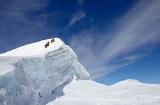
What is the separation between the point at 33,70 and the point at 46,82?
201 cm

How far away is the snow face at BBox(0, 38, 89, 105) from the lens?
609 inches

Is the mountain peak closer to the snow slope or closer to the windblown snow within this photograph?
the windblown snow

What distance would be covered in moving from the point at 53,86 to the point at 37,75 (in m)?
2.57

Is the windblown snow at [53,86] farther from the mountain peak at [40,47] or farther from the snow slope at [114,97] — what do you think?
the mountain peak at [40,47]

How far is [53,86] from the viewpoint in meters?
22.6

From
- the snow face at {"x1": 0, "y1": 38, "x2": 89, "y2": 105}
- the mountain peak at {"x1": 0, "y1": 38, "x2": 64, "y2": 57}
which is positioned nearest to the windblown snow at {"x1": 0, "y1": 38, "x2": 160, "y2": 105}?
the snow face at {"x1": 0, "y1": 38, "x2": 89, "y2": 105}

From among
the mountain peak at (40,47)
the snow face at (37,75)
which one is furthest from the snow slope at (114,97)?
the mountain peak at (40,47)

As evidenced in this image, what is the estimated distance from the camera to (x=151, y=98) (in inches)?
727

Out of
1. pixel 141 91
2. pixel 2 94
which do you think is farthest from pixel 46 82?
pixel 141 91

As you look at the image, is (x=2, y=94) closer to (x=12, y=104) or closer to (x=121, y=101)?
(x=12, y=104)

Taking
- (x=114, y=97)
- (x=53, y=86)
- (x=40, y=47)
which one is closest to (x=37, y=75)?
(x=53, y=86)

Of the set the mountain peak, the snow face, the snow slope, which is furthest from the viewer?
the mountain peak

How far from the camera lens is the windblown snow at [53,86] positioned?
15919 millimetres

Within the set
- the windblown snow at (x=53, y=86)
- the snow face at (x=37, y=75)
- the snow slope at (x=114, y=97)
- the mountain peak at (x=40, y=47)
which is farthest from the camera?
the mountain peak at (x=40, y=47)
